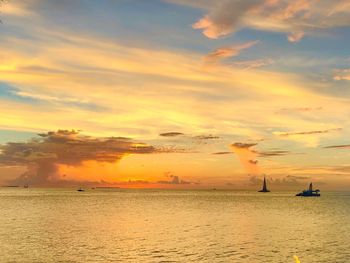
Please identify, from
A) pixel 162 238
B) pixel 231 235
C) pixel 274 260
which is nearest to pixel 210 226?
pixel 231 235

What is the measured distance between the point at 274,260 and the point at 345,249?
19237mm

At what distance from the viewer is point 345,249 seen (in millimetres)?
79875

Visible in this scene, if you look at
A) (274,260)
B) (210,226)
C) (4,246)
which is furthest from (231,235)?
(4,246)

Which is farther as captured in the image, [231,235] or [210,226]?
[210,226]

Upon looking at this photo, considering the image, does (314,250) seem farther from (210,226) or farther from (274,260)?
(210,226)

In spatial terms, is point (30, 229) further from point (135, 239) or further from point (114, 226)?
point (135, 239)

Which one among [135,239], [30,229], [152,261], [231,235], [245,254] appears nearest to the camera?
[152,261]

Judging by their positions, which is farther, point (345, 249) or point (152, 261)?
point (345, 249)

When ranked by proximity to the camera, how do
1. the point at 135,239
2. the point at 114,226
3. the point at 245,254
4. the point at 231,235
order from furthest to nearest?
1. the point at 114,226
2. the point at 231,235
3. the point at 135,239
4. the point at 245,254

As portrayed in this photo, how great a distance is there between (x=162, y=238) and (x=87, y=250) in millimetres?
19582

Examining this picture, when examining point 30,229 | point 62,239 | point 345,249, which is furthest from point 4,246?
point 345,249

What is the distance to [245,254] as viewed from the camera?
72.6 meters

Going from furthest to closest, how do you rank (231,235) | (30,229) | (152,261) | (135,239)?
1. (30,229)
2. (231,235)
3. (135,239)
4. (152,261)

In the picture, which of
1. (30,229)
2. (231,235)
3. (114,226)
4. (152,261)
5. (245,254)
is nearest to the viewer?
(152,261)
